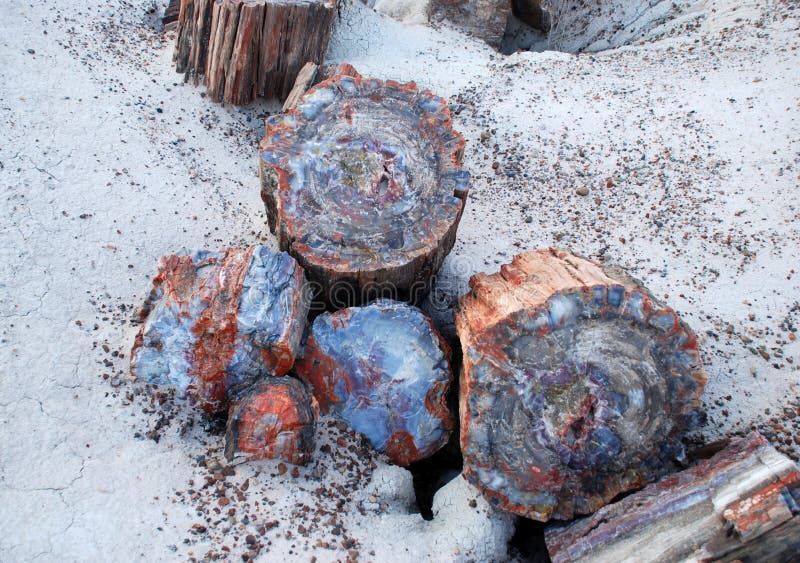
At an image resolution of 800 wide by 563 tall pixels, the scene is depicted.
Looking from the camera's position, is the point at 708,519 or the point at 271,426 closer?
the point at 708,519

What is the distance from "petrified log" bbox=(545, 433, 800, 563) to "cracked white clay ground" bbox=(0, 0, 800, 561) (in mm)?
353

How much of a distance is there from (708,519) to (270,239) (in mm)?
2114

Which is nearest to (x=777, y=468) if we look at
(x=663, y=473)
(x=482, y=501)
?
(x=663, y=473)

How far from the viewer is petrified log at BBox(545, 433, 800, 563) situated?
1624mm

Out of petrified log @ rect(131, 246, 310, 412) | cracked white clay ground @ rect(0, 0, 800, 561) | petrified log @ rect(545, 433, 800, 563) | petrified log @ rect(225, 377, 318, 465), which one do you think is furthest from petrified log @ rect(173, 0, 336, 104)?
petrified log @ rect(545, 433, 800, 563)

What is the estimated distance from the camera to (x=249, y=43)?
3117 mm

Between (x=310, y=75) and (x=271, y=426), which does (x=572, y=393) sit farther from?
(x=310, y=75)

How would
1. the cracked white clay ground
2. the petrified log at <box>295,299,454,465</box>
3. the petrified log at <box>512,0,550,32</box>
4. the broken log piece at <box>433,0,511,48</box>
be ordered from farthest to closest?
the petrified log at <box>512,0,550,32</box>
the broken log piece at <box>433,0,511,48</box>
the petrified log at <box>295,299,454,465</box>
the cracked white clay ground

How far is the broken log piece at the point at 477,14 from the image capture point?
4734mm

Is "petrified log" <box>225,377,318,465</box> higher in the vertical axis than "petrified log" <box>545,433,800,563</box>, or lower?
lower

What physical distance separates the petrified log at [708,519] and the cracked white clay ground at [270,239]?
1.16 ft

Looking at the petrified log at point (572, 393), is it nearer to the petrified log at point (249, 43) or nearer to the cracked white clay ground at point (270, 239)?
the cracked white clay ground at point (270, 239)

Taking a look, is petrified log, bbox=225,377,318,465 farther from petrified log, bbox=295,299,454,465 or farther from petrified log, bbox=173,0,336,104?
petrified log, bbox=173,0,336,104

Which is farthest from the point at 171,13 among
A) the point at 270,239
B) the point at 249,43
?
the point at 270,239
